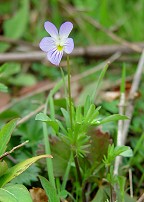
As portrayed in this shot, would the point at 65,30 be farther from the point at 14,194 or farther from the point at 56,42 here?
the point at 14,194

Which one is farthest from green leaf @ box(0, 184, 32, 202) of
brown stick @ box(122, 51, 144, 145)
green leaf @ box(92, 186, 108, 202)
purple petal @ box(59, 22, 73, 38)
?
brown stick @ box(122, 51, 144, 145)

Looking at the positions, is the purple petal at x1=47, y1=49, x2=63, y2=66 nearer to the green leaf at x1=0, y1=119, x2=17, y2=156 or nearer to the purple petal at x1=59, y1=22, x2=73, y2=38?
the purple petal at x1=59, y1=22, x2=73, y2=38

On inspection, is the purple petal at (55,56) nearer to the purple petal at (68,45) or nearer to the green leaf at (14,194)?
the purple petal at (68,45)

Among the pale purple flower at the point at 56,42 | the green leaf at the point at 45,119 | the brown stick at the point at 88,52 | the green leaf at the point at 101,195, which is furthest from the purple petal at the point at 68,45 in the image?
the brown stick at the point at 88,52

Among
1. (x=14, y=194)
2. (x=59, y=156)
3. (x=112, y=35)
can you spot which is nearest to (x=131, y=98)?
(x=59, y=156)

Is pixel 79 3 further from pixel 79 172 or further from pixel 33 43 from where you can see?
pixel 79 172
